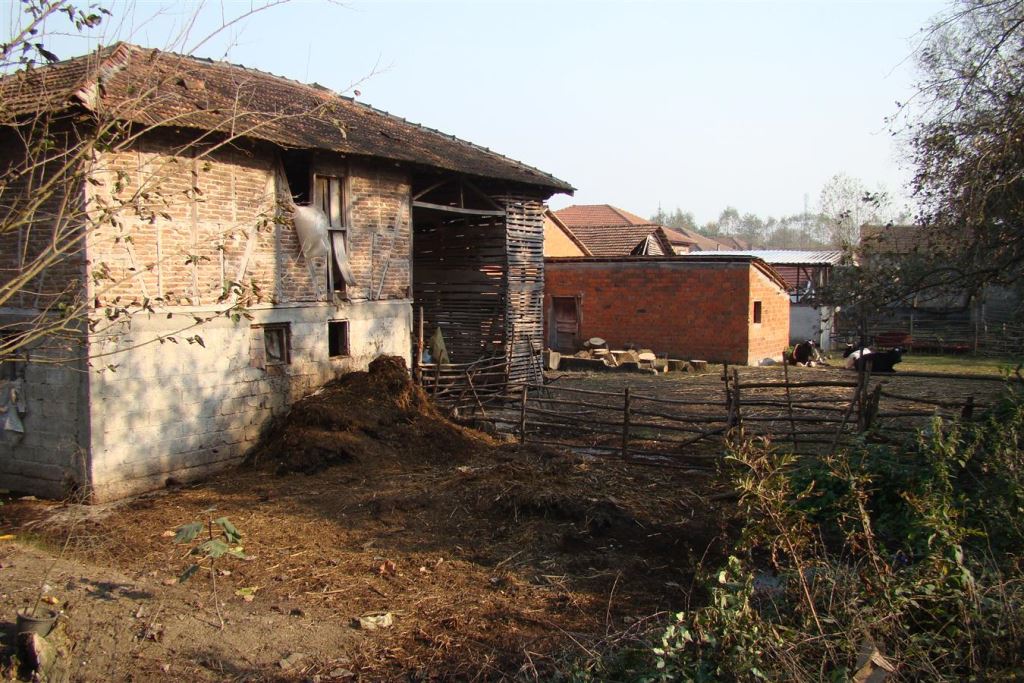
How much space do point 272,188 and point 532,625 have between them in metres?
7.66

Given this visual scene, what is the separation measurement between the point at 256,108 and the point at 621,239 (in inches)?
806

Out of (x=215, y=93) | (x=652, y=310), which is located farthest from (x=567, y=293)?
(x=215, y=93)

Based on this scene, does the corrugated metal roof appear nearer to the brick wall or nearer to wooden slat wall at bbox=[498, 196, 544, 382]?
the brick wall

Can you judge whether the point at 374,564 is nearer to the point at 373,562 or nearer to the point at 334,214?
the point at 373,562

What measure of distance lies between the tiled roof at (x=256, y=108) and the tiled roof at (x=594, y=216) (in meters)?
24.2

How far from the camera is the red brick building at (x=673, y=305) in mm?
23000

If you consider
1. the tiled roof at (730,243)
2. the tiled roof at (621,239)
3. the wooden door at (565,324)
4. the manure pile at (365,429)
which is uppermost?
the tiled roof at (730,243)

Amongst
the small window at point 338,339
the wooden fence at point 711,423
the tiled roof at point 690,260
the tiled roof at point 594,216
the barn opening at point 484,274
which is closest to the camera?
the wooden fence at point 711,423

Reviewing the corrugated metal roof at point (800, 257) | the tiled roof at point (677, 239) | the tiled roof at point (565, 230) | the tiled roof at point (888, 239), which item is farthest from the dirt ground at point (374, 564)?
the tiled roof at point (677, 239)

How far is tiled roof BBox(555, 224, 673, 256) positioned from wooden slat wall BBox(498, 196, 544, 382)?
44.6 ft

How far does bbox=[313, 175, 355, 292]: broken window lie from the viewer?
1211 cm

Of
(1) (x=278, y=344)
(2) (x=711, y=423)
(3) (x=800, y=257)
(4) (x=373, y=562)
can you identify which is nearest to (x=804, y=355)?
(3) (x=800, y=257)

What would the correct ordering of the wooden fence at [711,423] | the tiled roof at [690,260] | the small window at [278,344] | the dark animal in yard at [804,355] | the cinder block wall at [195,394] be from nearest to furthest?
the cinder block wall at [195,394] < the wooden fence at [711,423] < the small window at [278,344] < the tiled roof at [690,260] < the dark animal in yard at [804,355]

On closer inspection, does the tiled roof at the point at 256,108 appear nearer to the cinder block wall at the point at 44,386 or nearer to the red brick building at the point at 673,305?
the cinder block wall at the point at 44,386
